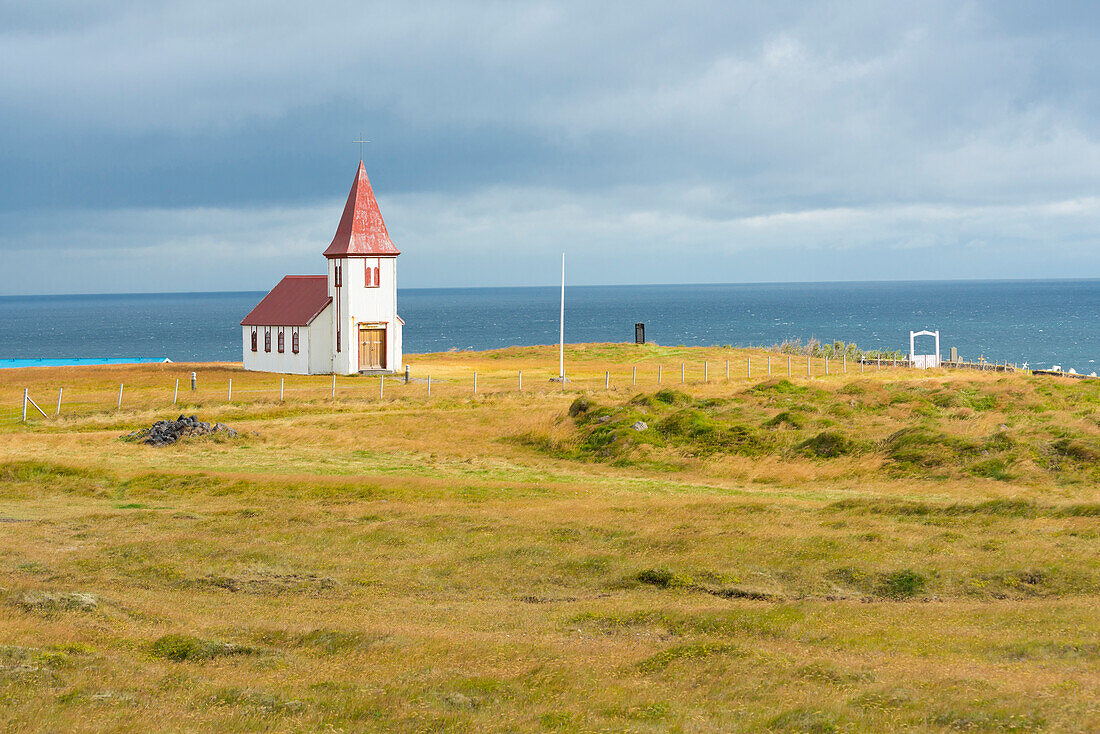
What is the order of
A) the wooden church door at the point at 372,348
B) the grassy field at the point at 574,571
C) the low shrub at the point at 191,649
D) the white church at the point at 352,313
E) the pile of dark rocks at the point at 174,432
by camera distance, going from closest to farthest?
the grassy field at the point at 574,571 → the low shrub at the point at 191,649 → the pile of dark rocks at the point at 174,432 → the white church at the point at 352,313 → the wooden church door at the point at 372,348

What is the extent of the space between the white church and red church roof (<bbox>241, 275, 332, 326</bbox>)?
0.32 feet

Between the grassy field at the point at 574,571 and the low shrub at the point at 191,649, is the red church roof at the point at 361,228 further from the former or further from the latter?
the low shrub at the point at 191,649

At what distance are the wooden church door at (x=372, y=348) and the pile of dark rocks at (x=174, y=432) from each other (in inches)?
1044

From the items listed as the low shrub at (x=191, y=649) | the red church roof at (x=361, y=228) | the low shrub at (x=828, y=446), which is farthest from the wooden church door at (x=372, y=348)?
the low shrub at (x=191, y=649)

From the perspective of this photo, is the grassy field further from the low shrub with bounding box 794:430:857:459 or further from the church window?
the church window

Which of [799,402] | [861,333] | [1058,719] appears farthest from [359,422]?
[861,333]

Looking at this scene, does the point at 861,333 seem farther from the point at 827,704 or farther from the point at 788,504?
the point at 827,704

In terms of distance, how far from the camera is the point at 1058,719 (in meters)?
8.22

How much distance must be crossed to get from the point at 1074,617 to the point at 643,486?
542 inches

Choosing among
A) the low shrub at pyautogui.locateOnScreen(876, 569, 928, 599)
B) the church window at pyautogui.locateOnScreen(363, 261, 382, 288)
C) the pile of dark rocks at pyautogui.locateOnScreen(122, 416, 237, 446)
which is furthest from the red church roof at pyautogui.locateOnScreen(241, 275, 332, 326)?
the low shrub at pyautogui.locateOnScreen(876, 569, 928, 599)

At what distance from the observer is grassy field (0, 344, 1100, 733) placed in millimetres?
9289

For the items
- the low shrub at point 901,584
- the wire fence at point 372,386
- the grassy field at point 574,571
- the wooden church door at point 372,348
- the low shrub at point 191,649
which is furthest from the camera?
the wooden church door at point 372,348

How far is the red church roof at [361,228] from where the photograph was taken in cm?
5981

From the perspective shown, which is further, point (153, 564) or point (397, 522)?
point (397, 522)
